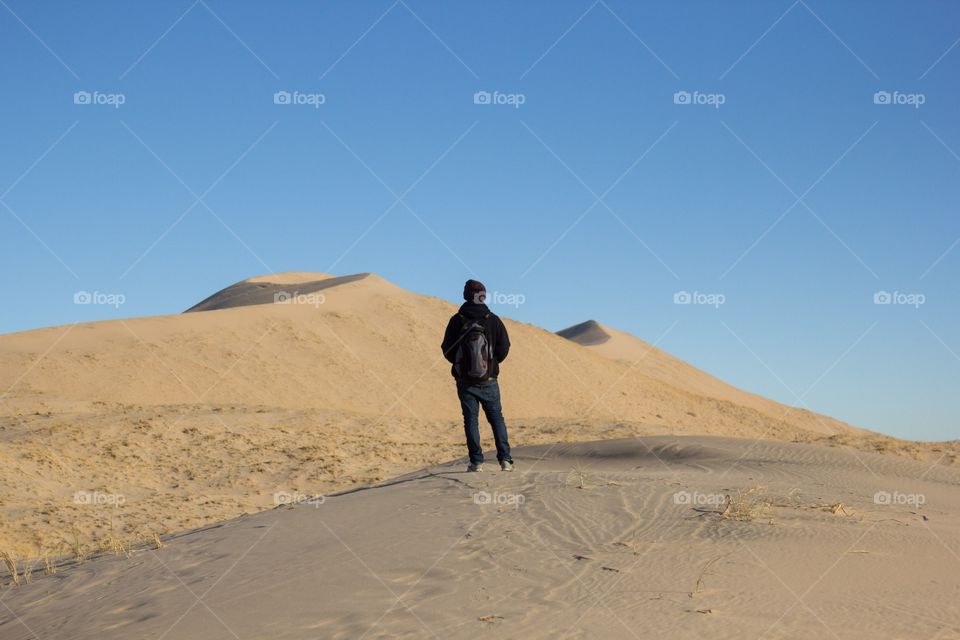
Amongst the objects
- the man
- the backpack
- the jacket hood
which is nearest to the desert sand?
the man

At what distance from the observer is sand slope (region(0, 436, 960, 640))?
432 cm

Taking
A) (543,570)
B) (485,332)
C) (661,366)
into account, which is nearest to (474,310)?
(485,332)

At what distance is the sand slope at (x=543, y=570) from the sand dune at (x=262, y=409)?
8.31 ft

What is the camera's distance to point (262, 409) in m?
20.1

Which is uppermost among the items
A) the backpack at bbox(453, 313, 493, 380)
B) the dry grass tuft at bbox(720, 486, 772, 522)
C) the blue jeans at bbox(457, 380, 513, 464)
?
the backpack at bbox(453, 313, 493, 380)

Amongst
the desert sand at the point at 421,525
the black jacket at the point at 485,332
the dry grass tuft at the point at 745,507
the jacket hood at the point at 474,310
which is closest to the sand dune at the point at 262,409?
the desert sand at the point at 421,525

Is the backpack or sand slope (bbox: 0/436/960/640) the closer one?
sand slope (bbox: 0/436/960/640)

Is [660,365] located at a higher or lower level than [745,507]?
higher

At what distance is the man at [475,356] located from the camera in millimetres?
9070

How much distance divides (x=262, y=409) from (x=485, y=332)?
39.6 ft

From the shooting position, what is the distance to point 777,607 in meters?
4.35

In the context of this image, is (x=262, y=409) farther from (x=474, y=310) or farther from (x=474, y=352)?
(x=474, y=352)

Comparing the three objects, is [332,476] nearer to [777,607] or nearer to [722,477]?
[722,477]

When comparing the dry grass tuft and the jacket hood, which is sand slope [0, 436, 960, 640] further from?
the jacket hood
